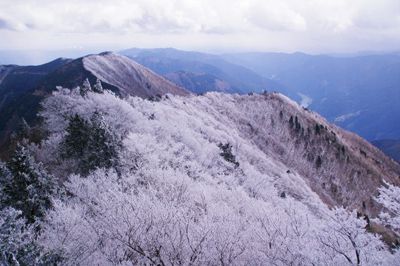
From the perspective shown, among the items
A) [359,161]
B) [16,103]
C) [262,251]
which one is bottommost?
[359,161]

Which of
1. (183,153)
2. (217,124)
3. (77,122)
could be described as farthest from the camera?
(217,124)

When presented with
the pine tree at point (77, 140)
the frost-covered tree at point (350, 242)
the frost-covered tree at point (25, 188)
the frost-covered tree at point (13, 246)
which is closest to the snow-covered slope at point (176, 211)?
the frost-covered tree at point (350, 242)

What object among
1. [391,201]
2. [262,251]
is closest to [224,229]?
[262,251]

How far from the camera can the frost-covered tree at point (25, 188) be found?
31.3 metres

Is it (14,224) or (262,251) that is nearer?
(14,224)

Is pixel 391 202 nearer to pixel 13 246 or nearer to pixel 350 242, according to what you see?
pixel 350 242

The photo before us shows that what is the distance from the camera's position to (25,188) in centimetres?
3172

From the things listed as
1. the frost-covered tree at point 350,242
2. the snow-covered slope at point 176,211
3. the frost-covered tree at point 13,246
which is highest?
the frost-covered tree at point 13,246

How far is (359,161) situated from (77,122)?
118127 millimetres

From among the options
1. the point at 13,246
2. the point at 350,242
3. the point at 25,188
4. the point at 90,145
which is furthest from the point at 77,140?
the point at 350,242

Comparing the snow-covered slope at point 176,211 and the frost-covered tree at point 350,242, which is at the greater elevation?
the frost-covered tree at point 350,242

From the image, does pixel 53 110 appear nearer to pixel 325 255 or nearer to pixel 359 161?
pixel 325 255

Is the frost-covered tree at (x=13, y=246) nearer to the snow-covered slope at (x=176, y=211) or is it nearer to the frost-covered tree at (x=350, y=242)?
the snow-covered slope at (x=176, y=211)

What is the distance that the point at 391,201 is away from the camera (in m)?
20.4
